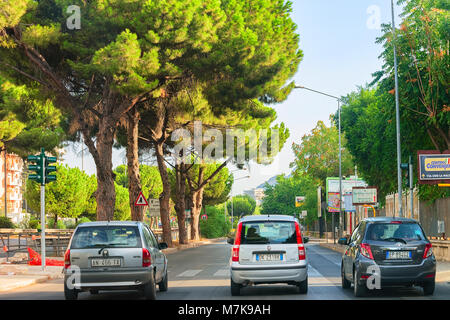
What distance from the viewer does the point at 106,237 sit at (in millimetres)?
14445

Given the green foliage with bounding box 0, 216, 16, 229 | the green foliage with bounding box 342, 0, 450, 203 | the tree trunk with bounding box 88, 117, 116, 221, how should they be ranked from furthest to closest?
1. the green foliage with bounding box 0, 216, 16, 229
2. the tree trunk with bounding box 88, 117, 116, 221
3. the green foliage with bounding box 342, 0, 450, 203

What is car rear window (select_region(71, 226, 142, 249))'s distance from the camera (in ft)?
47.0

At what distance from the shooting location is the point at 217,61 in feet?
105

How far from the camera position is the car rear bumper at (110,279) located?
46.1 feet

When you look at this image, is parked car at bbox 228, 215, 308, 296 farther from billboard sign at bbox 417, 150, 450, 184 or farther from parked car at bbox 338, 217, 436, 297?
billboard sign at bbox 417, 150, 450, 184

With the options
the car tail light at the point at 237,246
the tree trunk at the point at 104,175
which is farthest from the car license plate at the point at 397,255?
the tree trunk at the point at 104,175

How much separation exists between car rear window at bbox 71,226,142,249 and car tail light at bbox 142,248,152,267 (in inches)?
7.0

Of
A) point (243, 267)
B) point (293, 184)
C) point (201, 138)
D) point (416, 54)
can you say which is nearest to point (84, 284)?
point (243, 267)

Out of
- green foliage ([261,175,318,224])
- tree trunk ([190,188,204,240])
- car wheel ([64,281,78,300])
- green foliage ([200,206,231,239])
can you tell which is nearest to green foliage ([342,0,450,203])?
car wheel ([64,281,78,300])

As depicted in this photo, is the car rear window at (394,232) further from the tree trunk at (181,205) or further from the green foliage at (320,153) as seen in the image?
the green foliage at (320,153)

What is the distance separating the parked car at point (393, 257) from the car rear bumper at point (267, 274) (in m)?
1.27

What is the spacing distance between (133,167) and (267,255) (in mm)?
23473

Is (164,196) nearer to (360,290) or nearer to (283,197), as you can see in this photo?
(360,290)

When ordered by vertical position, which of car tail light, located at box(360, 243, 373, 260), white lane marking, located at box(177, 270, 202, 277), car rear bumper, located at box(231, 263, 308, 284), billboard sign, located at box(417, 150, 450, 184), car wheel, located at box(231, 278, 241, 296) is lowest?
white lane marking, located at box(177, 270, 202, 277)
